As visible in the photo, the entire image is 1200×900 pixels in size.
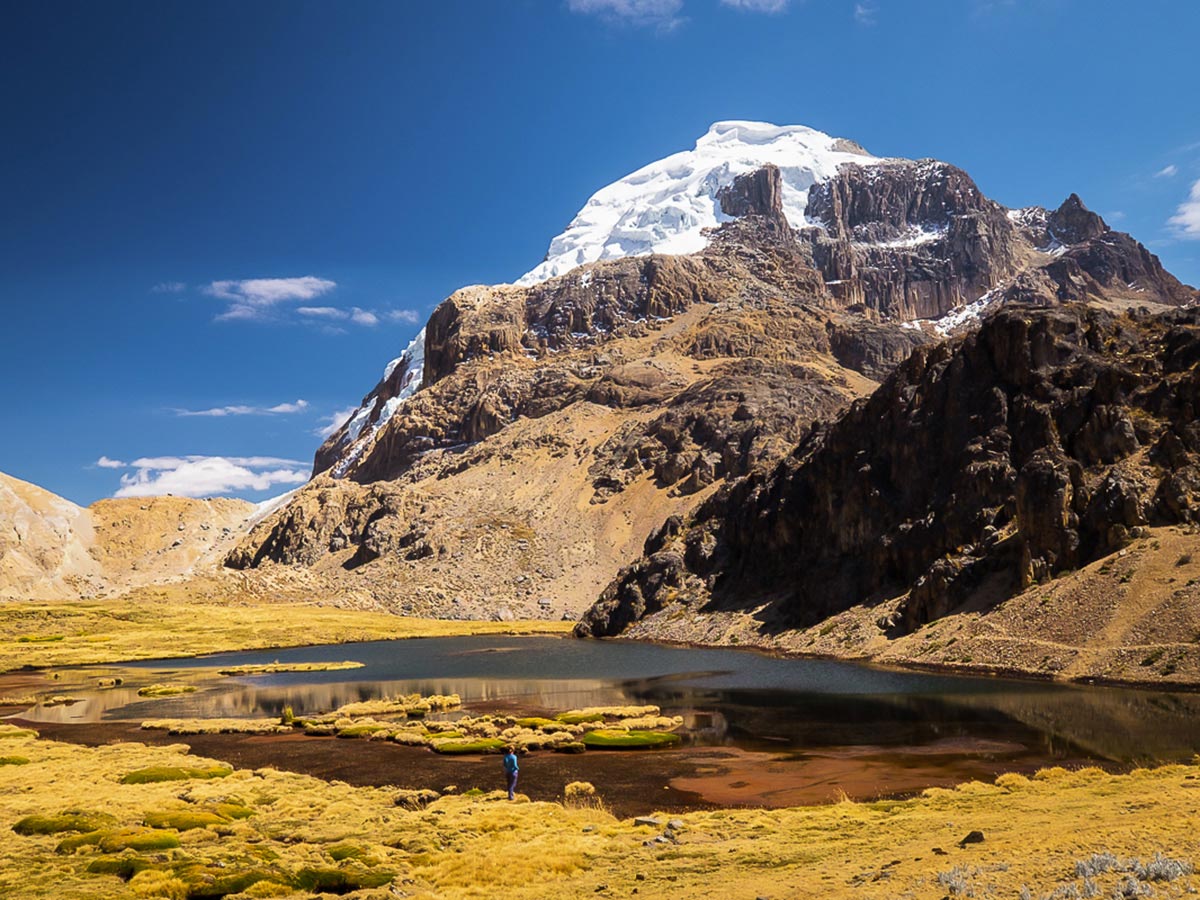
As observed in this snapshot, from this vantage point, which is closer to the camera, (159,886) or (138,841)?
(159,886)

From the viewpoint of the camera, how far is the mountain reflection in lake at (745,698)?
46625 millimetres

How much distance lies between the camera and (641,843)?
2794cm

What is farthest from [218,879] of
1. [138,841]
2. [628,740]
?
[628,740]

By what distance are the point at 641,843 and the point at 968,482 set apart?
94.4 meters

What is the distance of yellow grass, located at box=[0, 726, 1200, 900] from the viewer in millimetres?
20469

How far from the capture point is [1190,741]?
41.8m

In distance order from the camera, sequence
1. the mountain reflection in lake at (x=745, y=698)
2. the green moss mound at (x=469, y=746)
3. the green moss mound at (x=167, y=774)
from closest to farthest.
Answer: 1. the green moss mound at (x=167, y=774)
2. the mountain reflection in lake at (x=745, y=698)
3. the green moss mound at (x=469, y=746)

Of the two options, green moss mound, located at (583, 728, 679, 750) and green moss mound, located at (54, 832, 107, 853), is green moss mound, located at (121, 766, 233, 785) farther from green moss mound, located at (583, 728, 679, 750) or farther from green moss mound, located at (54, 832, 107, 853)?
green moss mound, located at (583, 728, 679, 750)

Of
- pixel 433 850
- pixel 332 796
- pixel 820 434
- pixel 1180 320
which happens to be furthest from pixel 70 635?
pixel 1180 320

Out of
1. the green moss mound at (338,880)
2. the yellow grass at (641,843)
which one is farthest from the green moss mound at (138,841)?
the green moss mound at (338,880)

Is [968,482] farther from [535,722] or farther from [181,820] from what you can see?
[181,820]

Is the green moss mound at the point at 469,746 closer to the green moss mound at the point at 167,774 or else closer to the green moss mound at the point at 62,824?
the green moss mound at the point at 167,774

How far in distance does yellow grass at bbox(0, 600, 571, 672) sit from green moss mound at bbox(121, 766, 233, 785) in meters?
107

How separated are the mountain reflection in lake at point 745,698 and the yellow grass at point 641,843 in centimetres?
1467
